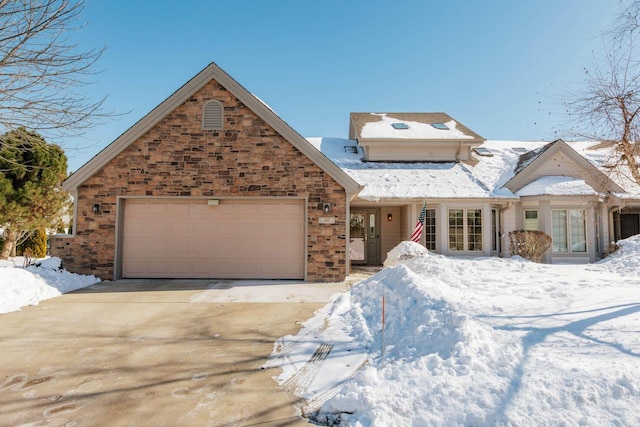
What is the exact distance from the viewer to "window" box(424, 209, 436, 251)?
14491 millimetres

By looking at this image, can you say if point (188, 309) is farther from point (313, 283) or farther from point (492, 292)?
point (492, 292)

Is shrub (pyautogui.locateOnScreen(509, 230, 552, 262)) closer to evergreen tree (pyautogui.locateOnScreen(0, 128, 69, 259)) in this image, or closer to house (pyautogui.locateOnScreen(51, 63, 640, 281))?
house (pyautogui.locateOnScreen(51, 63, 640, 281))

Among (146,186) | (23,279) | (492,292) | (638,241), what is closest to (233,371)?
(492,292)

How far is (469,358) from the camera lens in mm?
3670

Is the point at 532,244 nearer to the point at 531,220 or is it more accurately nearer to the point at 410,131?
the point at 531,220

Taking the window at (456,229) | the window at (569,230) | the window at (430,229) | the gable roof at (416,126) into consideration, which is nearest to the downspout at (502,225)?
the window at (456,229)

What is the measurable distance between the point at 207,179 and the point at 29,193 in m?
10.3

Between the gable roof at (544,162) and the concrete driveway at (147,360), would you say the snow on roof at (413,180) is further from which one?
the concrete driveway at (147,360)

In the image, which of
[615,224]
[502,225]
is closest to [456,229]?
[502,225]

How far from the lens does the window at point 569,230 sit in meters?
14.0

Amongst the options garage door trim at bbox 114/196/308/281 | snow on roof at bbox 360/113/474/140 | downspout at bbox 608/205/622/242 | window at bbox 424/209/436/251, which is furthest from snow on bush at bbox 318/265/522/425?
downspout at bbox 608/205/622/242

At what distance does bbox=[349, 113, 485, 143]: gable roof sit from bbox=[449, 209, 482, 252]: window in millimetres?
3960

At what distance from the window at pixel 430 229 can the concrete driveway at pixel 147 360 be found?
782cm

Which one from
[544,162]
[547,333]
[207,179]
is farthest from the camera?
[544,162]
